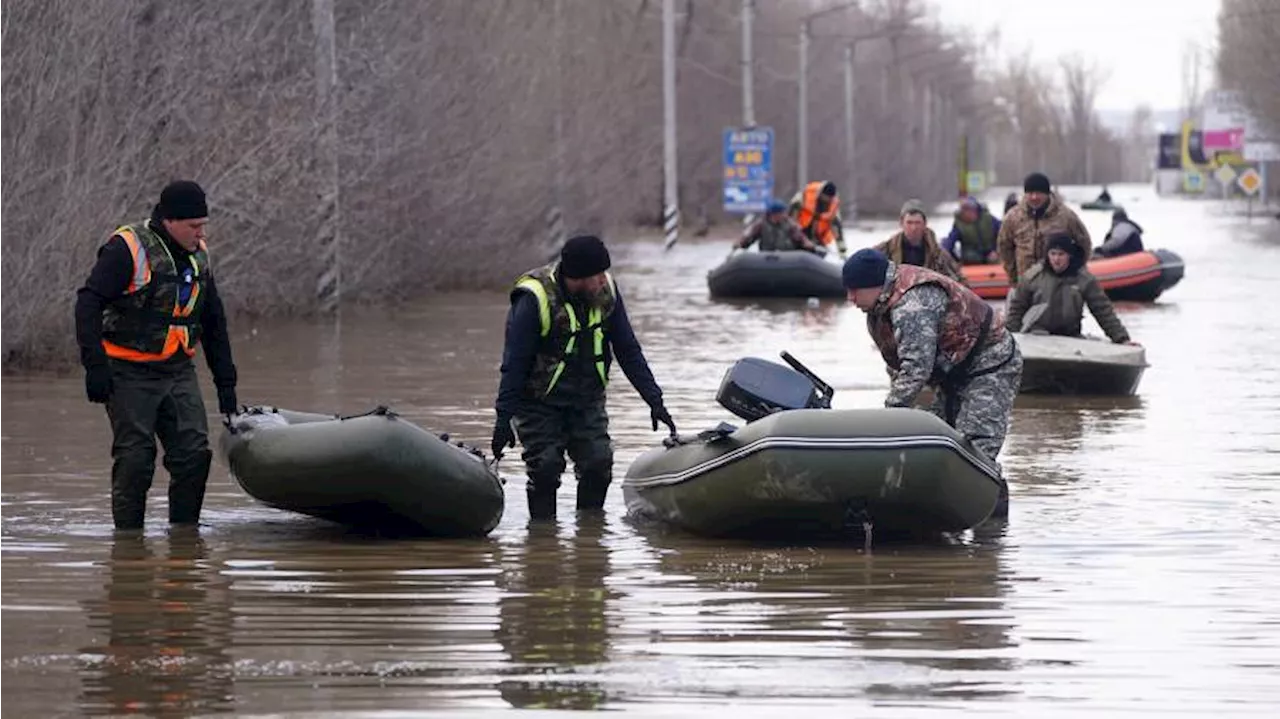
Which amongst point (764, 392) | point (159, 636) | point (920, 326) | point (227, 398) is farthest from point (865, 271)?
point (159, 636)

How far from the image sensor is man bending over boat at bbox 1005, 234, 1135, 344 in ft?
62.8

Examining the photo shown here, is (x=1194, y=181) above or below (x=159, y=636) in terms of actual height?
below

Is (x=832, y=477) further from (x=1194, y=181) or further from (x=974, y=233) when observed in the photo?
Answer: (x=1194, y=181)

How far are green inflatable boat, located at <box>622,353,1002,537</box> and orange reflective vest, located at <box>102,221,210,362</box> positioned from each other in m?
2.26

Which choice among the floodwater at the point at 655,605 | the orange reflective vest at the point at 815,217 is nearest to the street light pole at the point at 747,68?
the orange reflective vest at the point at 815,217

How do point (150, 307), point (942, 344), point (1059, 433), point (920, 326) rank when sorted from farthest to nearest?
point (1059, 433) < point (942, 344) < point (920, 326) < point (150, 307)

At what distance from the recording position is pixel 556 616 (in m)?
10.0

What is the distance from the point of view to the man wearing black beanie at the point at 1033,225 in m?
20.4

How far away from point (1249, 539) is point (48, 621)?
5339mm

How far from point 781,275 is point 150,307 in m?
23.4

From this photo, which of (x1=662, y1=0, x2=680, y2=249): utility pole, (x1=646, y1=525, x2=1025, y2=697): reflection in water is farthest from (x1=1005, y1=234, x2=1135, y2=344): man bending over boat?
(x1=662, y1=0, x2=680, y2=249): utility pole

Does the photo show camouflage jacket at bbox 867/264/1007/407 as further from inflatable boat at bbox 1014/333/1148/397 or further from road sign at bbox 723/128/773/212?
road sign at bbox 723/128/773/212

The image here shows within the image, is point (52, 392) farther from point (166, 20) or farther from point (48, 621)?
point (48, 621)

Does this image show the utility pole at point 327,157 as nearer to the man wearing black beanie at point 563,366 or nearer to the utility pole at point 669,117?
the man wearing black beanie at point 563,366
